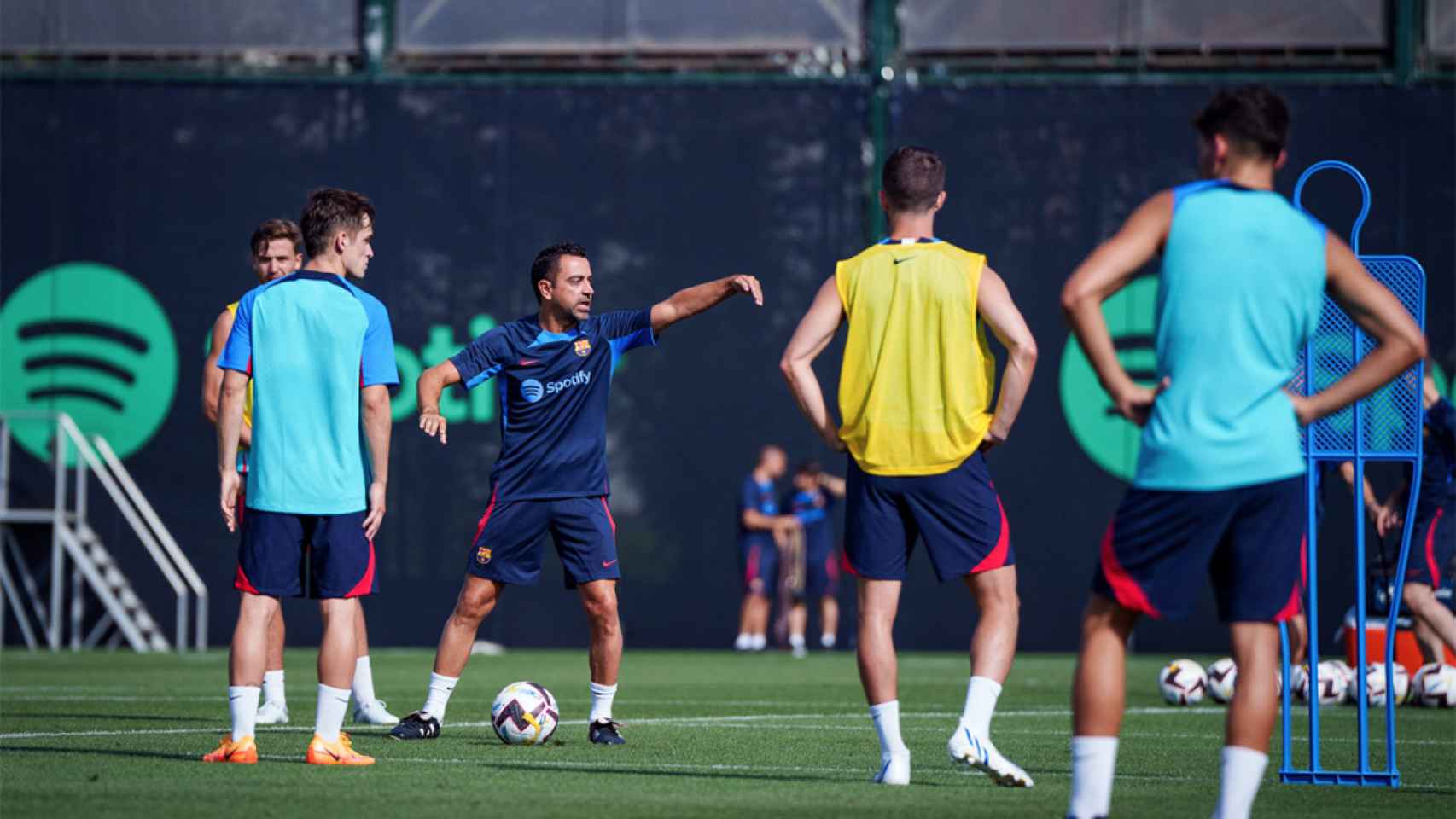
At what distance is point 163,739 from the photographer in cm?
873

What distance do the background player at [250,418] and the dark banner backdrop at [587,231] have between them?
1124 cm

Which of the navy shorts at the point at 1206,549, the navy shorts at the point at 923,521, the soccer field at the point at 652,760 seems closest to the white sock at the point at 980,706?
the soccer field at the point at 652,760

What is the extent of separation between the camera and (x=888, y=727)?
6.84m

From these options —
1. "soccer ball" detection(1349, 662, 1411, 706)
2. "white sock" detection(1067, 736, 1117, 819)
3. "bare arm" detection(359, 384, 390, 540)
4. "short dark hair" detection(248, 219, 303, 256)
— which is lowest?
"soccer ball" detection(1349, 662, 1411, 706)

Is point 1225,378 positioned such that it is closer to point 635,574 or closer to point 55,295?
point 635,574

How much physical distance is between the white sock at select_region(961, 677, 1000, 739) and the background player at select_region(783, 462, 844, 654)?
1399cm

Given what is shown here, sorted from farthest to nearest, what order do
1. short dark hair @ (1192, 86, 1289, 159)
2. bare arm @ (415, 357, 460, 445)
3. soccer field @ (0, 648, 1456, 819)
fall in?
bare arm @ (415, 357, 460, 445) < soccer field @ (0, 648, 1456, 819) < short dark hair @ (1192, 86, 1289, 159)

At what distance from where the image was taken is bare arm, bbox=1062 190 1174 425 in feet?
16.9

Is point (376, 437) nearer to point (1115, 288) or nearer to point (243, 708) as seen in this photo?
point (243, 708)

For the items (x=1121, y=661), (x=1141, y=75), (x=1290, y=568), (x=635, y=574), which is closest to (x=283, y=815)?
(x=1121, y=661)

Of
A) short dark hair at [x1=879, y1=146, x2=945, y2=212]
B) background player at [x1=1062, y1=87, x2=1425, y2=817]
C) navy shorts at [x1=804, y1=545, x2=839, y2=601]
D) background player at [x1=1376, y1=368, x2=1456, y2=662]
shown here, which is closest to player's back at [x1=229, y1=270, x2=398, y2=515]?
short dark hair at [x1=879, y1=146, x2=945, y2=212]

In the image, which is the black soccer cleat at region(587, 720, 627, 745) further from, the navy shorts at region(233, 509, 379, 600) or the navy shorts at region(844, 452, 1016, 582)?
the navy shorts at region(844, 452, 1016, 582)

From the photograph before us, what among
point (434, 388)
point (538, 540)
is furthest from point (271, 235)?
point (538, 540)

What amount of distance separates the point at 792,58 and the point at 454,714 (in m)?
11.9
